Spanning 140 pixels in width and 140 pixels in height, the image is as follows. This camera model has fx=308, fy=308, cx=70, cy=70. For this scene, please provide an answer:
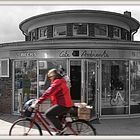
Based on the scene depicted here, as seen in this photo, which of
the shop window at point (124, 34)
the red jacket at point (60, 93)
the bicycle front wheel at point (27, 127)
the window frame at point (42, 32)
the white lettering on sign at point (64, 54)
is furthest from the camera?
the shop window at point (124, 34)

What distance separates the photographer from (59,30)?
56.4 feet

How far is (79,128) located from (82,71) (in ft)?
17.4

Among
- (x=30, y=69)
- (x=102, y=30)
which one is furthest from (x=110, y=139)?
(x=102, y=30)

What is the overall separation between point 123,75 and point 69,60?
2.53 m

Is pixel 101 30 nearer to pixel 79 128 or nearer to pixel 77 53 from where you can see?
pixel 77 53

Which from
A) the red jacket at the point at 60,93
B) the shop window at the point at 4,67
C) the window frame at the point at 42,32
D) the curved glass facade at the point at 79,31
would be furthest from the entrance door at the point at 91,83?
the window frame at the point at 42,32

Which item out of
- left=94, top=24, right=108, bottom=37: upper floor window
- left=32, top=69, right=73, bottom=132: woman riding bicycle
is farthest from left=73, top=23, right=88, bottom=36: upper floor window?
left=32, top=69, right=73, bottom=132: woman riding bicycle

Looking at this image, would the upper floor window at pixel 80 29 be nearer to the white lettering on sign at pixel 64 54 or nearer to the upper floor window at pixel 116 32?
the upper floor window at pixel 116 32

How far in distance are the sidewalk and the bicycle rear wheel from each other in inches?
77.9

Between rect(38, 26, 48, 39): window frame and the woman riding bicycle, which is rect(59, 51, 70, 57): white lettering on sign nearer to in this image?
rect(38, 26, 48, 39): window frame

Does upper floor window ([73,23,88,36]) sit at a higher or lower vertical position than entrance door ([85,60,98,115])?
higher

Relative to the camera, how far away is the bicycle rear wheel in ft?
23.7

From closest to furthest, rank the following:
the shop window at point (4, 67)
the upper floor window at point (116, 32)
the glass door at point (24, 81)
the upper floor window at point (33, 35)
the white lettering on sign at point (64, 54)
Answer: the white lettering on sign at point (64, 54) < the glass door at point (24, 81) < the shop window at point (4, 67) < the upper floor window at point (116, 32) < the upper floor window at point (33, 35)

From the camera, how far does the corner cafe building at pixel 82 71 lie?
12.5 meters
